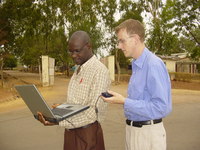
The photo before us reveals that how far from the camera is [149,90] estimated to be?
2225 millimetres

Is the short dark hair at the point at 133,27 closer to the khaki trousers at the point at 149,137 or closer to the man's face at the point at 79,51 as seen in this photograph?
the man's face at the point at 79,51

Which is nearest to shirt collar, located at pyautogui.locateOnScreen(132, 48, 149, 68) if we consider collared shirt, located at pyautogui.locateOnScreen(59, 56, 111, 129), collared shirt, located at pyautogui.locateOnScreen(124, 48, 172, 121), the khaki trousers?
collared shirt, located at pyautogui.locateOnScreen(124, 48, 172, 121)

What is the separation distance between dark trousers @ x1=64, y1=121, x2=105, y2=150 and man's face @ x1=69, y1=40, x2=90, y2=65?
630 millimetres

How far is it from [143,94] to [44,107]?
2.68 feet

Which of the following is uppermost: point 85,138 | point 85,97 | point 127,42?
point 127,42

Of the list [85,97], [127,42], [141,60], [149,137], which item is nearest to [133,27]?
[127,42]

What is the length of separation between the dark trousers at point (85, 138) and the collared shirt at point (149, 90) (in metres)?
0.47

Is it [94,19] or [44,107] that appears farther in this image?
[94,19]

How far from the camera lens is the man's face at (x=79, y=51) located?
272 cm

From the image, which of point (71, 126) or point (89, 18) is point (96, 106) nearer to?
point (71, 126)

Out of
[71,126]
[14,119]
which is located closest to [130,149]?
[71,126]

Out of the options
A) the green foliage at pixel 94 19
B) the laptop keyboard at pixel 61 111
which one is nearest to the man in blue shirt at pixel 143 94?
the laptop keyboard at pixel 61 111

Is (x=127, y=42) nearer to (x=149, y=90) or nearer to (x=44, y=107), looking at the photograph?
(x=149, y=90)

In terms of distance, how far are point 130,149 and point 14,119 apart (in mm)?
6644
